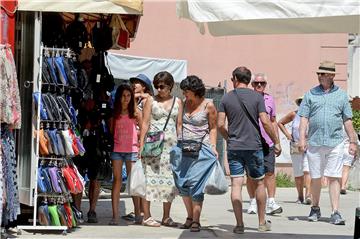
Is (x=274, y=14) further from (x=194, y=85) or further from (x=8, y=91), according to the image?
(x=8, y=91)

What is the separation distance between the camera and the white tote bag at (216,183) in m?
8.94

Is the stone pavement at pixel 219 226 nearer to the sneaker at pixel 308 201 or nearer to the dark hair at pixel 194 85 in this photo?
the sneaker at pixel 308 201

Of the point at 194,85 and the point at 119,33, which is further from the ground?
the point at 119,33

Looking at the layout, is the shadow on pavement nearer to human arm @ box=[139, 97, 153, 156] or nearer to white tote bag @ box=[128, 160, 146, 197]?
white tote bag @ box=[128, 160, 146, 197]

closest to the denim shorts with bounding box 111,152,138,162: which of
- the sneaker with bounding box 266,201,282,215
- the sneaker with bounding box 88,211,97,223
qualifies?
the sneaker with bounding box 88,211,97,223

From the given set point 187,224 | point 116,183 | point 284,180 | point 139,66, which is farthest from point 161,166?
point 284,180

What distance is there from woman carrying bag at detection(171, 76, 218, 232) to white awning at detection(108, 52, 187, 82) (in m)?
6.15

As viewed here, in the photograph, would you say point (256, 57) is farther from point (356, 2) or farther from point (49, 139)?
point (356, 2)

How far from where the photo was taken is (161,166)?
9.27m

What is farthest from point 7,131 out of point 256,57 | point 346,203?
point 256,57

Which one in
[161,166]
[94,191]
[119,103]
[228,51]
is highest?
[228,51]

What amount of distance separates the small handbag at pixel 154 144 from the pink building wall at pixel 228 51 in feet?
28.7

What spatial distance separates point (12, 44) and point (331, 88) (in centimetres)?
404

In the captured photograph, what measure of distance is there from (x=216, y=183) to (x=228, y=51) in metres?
9.50
